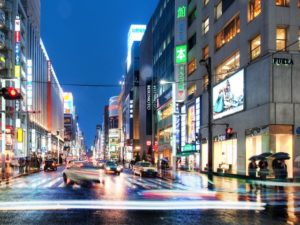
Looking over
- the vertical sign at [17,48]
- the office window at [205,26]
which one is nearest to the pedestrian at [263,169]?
the office window at [205,26]

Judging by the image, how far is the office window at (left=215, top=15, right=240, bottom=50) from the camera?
4375 centimetres

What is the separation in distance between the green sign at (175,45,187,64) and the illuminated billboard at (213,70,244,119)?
14.7 m

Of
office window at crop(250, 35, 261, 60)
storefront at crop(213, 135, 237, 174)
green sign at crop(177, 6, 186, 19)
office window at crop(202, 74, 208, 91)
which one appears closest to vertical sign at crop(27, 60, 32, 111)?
green sign at crop(177, 6, 186, 19)

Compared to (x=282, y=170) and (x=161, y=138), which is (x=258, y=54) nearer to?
(x=282, y=170)

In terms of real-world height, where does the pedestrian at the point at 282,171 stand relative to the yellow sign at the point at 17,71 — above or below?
below

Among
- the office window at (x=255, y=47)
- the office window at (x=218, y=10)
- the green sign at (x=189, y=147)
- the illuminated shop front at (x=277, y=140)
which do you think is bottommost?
the green sign at (x=189, y=147)

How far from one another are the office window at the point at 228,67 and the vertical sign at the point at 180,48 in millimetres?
13777

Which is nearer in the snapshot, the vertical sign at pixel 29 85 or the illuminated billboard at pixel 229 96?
the illuminated billboard at pixel 229 96

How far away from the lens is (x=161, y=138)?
85.9m

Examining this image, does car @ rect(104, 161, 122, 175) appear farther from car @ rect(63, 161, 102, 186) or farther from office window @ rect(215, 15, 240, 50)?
office window @ rect(215, 15, 240, 50)

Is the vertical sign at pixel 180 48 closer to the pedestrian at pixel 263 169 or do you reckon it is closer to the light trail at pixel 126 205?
the pedestrian at pixel 263 169

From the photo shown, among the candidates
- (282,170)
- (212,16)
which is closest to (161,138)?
(212,16)

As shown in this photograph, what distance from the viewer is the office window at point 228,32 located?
4375cm

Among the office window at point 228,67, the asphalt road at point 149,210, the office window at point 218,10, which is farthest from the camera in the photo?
the office window at point 218,10
